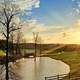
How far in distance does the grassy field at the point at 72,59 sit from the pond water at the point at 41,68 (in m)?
0.17

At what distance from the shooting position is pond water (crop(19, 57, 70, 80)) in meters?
8.62

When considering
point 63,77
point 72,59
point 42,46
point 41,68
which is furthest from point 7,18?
point 63,77

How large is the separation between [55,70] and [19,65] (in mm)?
1298

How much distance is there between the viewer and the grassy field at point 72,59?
826 centimetres

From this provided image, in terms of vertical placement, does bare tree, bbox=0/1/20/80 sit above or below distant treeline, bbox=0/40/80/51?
above

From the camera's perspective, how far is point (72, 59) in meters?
8.46

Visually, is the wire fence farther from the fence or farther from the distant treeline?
the distant treeline

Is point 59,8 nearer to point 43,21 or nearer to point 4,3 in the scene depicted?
point 43,21

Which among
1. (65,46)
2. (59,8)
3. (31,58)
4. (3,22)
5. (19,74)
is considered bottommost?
(19,74)

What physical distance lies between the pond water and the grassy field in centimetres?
17

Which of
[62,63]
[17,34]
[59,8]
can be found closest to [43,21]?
[59,8]

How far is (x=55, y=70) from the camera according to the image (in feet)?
29.7

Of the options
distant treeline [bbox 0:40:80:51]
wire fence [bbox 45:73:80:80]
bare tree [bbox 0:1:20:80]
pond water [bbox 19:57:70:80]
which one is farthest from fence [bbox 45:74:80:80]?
bare tree [bbox 0:1:20:80]

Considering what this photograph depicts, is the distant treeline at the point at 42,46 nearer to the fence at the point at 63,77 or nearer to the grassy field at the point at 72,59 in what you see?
the grassy field at the point at 72,59
